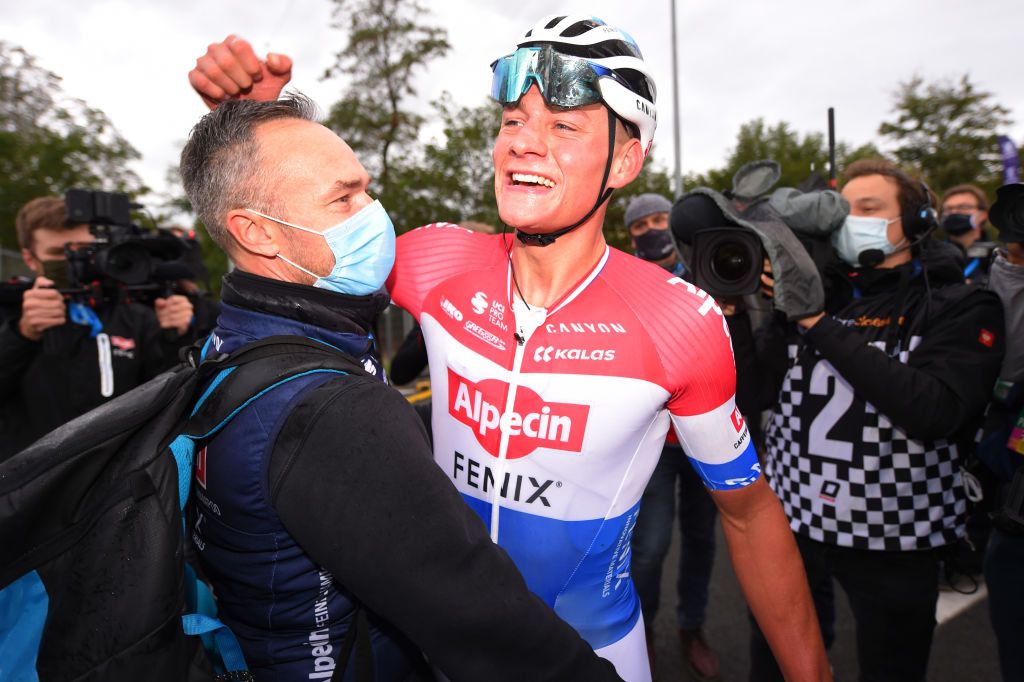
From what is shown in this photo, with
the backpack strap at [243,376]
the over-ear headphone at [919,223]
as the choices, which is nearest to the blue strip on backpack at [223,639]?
the backpack strap at [243,376]

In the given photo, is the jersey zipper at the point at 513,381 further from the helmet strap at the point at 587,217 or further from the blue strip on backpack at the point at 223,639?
the blue strip on backpack at the point at 223,639

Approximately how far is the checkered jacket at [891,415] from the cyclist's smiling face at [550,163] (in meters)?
1.24

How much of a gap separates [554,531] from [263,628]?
79cm

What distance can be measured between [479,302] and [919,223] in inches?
78.7

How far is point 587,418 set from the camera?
1.63 metres

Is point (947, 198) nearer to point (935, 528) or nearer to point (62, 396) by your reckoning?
point (935, 528)

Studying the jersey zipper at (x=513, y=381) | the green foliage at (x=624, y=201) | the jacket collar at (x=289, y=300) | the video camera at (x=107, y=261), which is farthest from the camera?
the green foliage at (x=624, y=201)

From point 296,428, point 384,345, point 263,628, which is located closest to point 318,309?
point 296,428

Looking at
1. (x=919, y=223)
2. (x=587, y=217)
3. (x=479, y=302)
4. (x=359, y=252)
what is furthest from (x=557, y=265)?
(x=919, y=223)

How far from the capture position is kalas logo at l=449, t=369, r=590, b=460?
1.64 m

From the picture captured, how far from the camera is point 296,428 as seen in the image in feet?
3.65

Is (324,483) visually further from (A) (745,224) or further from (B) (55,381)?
(B) (55,381)

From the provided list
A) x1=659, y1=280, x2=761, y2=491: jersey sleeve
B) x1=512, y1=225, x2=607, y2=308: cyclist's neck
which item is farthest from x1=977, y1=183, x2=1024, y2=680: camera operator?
x1=512, y1=225, x2=607, y2=308: cyclist's neck

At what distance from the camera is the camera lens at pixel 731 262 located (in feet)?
7.22
